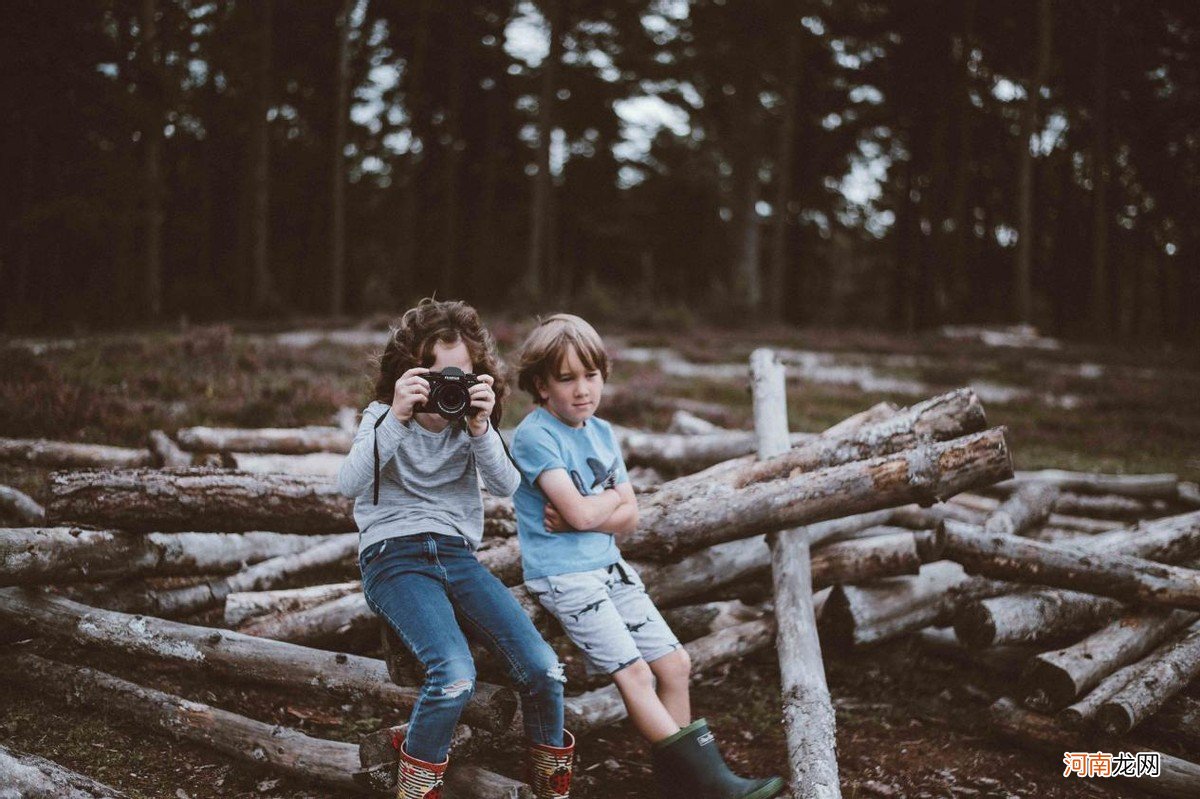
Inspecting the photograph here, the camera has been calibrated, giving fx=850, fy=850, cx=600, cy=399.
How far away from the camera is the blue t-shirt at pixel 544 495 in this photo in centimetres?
368

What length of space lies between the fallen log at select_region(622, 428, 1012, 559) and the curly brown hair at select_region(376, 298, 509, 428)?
1193mm

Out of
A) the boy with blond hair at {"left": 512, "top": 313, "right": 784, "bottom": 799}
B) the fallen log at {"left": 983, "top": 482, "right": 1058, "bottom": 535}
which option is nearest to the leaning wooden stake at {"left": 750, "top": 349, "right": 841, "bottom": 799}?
the boy with blond hair at {"left": 512, "top": 313, "right": 784, "bottom": 799}

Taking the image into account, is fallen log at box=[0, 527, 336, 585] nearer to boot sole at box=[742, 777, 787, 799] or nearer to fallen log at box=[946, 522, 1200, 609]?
boot sole at box=[742, 777, 787, 799]

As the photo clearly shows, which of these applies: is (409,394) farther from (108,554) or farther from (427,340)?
(108,554)

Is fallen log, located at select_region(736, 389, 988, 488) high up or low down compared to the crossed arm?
up

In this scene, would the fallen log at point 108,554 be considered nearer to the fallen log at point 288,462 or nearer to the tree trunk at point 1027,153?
the fallen log at point 288,462

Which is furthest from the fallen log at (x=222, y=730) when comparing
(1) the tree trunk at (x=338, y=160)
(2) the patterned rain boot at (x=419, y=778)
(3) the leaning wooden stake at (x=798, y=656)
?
(1) the tree trunk at (x=338, y=160)

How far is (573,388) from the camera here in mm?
3719

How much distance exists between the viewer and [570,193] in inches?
1484

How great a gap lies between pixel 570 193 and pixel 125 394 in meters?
30.5

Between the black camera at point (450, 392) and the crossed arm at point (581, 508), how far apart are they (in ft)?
1.74

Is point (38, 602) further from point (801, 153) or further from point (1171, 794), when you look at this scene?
point (801, 153)

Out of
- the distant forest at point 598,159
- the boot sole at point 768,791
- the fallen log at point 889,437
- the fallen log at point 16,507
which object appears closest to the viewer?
the boot sole at point 768,791

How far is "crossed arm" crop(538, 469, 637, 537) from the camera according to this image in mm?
3609
